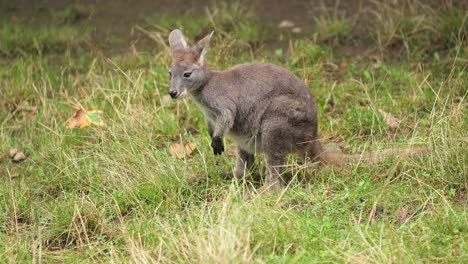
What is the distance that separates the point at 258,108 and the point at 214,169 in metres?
0.65

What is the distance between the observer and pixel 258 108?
5.92 meters

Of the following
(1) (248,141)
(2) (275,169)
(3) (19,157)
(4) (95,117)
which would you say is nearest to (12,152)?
(3) (19,157)

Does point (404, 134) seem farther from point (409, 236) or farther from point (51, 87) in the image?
point (51, 87)

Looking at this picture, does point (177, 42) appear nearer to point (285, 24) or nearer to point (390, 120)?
point (390, 120)

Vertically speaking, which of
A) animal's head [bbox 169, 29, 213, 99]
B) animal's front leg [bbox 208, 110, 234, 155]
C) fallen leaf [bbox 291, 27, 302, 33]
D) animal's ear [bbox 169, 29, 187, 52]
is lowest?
fallen leaf [bbox 291, 27, 302, 33]

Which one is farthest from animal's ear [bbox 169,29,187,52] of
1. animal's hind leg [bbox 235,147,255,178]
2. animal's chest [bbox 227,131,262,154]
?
animal's hind leg [bbox 235,147,255,178]

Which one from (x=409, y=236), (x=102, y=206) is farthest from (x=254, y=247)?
(x=102, y=206)

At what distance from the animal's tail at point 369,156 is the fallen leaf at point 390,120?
2.40 ft

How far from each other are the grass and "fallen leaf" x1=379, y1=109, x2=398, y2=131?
60 mm

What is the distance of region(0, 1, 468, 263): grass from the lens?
4664 mm

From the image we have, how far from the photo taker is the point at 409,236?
4.70 metres

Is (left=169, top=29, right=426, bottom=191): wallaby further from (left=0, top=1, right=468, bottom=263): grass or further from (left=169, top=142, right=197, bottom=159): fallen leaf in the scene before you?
(left=169, top=142, right=197, bottom=159): fallen leaf

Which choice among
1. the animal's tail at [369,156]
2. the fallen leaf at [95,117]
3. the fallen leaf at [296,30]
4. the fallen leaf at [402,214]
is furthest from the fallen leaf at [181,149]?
the fallen leaf at [296,30]

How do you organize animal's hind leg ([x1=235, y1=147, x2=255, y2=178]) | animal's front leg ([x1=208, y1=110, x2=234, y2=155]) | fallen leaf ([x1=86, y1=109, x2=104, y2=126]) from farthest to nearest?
fallen leaf ([x1=86, y1=109, x2=104, y2=126]) < animal's hind leg ([x1=235, y1=147, x2=255, y2=178]) < animal's front leg ([x1=208, y1=110, x2=234, y2=155])
